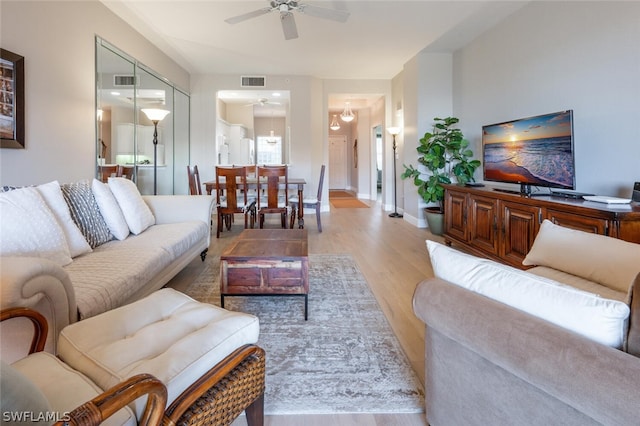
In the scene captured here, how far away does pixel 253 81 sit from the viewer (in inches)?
263

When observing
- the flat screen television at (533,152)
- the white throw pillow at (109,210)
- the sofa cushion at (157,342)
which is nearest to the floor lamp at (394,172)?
the flat screen television at (533,152)

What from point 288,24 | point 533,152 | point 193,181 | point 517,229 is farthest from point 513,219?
point 193,181

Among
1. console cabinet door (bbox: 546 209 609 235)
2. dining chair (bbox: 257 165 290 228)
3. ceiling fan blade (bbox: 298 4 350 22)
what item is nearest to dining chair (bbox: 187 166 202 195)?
dining chair (bbox: 257 165 290 228)

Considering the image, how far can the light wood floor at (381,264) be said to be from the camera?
1.35 meters

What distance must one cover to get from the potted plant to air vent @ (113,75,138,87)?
13.5 feet

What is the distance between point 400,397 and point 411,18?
4223 millimetres

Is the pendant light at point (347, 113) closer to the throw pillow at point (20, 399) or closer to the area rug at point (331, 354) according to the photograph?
the area rug at point (331, 354)

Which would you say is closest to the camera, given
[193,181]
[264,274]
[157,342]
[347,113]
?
[157,342]

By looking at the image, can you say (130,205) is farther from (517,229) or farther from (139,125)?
(517,229)

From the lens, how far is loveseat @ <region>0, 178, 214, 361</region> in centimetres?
117

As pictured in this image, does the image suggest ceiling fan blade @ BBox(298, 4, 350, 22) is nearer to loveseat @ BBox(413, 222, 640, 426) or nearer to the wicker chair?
loveseat @ BBox(413, 222, 640, 426)

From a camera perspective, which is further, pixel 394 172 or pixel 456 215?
pixel 394 172

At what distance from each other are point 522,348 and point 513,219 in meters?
2.56

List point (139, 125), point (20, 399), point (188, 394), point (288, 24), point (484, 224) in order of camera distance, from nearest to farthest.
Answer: point (20, 399), point (188, 394), point (484, 224), point (288, 24), point (139, 125)
